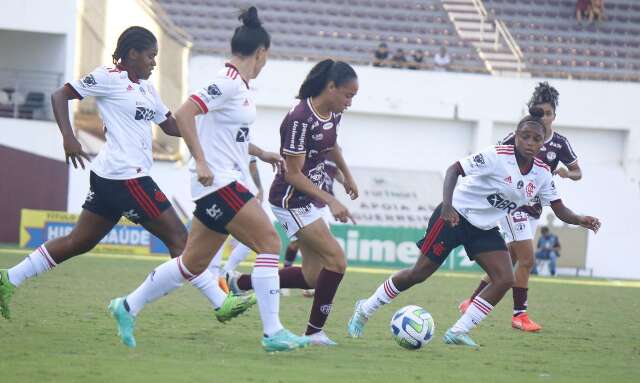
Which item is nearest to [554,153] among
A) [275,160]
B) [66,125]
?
[275,160]

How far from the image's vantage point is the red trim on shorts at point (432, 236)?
29.6ft

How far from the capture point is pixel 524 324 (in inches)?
417

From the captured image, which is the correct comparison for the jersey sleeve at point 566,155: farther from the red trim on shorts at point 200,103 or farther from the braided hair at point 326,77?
the red trim on shorts at point 200,103

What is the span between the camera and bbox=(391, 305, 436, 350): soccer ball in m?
8.27

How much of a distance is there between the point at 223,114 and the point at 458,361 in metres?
2.41

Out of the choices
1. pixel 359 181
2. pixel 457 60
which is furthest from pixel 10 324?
pixel 457 60

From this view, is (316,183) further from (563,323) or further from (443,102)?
(443,102)

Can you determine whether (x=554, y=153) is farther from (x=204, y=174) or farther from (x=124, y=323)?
(x=124, y=323)

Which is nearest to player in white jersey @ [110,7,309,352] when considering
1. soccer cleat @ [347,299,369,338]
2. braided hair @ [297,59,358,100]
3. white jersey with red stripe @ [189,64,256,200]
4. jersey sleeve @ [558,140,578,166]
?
white jersey with red stripe @ [189,64,256,200]

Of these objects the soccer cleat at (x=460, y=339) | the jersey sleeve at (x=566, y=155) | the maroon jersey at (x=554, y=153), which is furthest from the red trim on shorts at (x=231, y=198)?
the jersey sleeve at (x=566, y=155)

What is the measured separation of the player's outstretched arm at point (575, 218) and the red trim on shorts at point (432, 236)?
1.11 metres

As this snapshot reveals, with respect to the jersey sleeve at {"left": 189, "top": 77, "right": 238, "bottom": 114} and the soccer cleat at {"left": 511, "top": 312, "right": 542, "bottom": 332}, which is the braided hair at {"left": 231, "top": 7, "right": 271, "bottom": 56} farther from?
the soccer cleat at {"left": 511, "top": 312, "right": 542, "bottom": 332}

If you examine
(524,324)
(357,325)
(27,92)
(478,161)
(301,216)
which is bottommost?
(524,324)

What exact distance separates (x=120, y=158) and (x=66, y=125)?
1.56 ft
